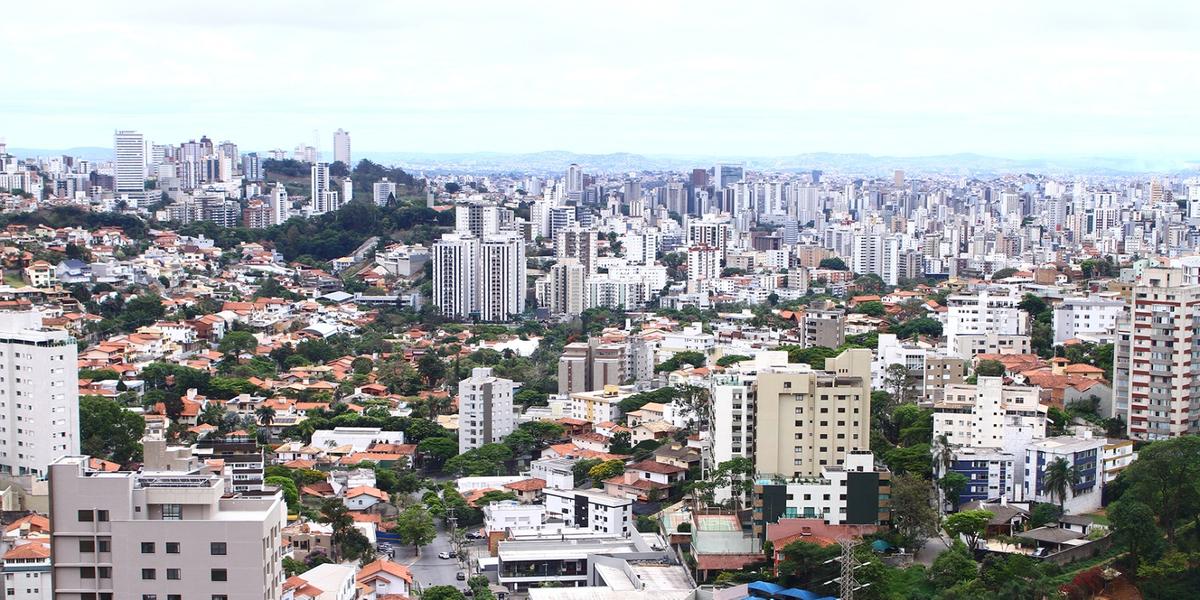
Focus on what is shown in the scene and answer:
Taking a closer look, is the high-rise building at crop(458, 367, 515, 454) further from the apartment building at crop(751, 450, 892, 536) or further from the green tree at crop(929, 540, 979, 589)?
the green tree at crop(929, 540, 979, 589)

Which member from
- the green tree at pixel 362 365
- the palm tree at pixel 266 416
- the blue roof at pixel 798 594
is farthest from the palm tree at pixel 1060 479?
the green tree at pixel 362 365

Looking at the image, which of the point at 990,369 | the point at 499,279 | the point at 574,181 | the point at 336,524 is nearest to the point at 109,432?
the point at 336,524

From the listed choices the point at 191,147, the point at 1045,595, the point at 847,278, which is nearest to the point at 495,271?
the point at 847,278

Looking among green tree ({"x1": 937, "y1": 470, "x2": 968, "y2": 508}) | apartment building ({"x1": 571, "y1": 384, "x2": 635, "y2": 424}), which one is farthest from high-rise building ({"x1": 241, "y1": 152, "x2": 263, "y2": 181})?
green tree ({"x1": 937, "y1": 470, "x2": 968, "y2": 508})

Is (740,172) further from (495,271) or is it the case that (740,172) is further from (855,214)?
(495,271)

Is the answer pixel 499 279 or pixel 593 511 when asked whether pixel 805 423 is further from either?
pixel 499 279
